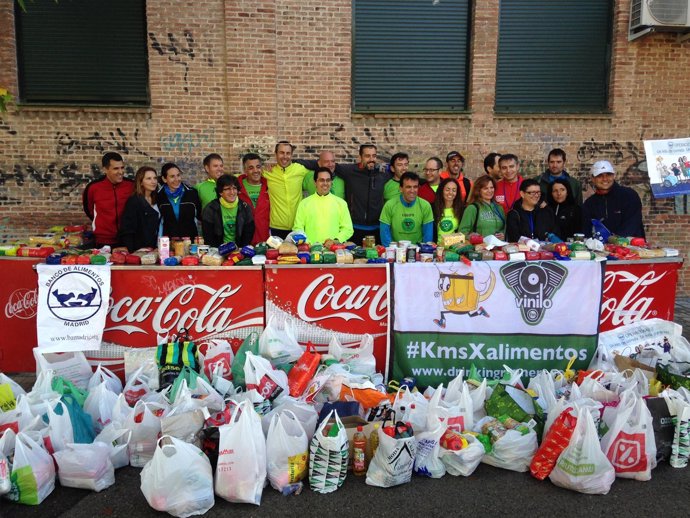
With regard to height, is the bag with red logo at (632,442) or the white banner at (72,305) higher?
the white banner at (72,305)

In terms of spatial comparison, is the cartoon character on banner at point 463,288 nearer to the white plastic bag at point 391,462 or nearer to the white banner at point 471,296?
the white banner at point 471,296

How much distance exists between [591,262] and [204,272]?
148 inches

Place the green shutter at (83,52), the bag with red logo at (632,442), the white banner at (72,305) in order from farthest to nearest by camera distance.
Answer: the green shutter at (83,52), the white banner at (72,305), the bag with red logo at (632,442)

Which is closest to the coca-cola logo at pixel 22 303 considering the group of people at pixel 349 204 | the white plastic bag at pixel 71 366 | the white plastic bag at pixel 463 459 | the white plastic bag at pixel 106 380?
the white plastic bag at pixel 71 366

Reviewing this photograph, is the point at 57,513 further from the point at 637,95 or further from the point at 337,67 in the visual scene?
the point at 637,95

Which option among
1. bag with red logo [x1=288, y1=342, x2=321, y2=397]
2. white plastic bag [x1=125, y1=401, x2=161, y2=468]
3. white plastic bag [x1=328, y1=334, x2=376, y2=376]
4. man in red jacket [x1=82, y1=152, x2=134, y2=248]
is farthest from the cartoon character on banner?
man in red jacket [x1=82, y1=152, x2=134, y2=248]

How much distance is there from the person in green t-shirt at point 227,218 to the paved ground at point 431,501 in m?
2.92

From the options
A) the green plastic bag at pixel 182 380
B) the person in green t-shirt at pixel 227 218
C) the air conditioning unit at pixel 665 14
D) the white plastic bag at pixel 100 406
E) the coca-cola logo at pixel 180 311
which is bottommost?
the white plastic bag at pixel 100 406

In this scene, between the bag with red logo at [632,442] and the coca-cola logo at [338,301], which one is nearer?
the bag with red logo at [632,442]

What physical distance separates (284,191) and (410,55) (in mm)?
3868

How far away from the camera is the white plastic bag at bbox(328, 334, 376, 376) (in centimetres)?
509

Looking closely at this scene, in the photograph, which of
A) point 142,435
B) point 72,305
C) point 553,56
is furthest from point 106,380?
point 553,56

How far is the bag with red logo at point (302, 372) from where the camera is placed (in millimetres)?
4613

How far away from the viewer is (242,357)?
16.3 feet
